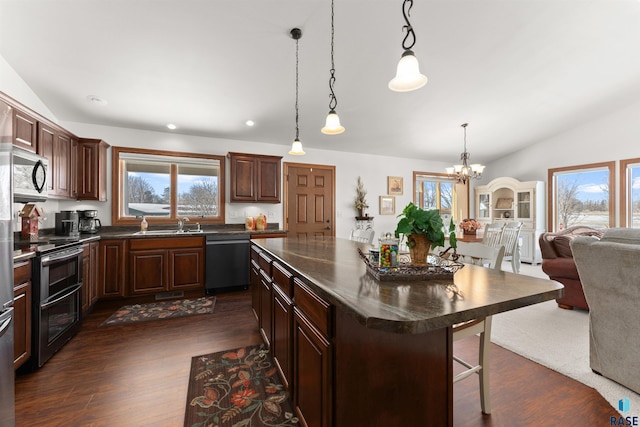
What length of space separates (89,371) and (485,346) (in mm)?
2781

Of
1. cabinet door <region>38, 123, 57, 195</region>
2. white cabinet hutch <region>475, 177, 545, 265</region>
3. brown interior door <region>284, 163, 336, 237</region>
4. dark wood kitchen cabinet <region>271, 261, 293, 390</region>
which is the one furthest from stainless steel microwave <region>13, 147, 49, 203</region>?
white cabinet hutch <region>475, 177, 545, 265</region>

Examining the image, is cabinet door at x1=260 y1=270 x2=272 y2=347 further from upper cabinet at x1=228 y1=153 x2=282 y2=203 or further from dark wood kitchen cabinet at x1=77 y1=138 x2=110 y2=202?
dark wood kitchen cabinet at x1=77 y1=138 x2=110 y2=202

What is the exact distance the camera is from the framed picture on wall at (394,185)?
5.97 metres

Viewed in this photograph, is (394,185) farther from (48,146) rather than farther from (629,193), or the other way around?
(48,146)

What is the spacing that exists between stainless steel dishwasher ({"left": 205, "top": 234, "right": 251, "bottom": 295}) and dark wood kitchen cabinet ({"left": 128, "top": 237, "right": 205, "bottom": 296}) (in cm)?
11

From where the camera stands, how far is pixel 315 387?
115 centimetres

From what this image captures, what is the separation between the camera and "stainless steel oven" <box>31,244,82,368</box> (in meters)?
2.05

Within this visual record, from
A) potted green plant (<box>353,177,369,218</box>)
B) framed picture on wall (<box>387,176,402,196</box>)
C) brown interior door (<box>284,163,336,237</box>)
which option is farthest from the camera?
framed picture on wall (<box>387,176,402,196</box>)

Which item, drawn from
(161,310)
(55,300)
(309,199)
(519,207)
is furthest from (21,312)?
(519,207)

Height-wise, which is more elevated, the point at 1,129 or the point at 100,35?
the point at 100,35

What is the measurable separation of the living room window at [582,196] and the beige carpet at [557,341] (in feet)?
11.3

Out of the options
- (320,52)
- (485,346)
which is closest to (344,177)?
(320,52)

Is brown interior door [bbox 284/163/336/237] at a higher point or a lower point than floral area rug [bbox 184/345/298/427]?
higher

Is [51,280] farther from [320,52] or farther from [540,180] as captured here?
[540,180]
